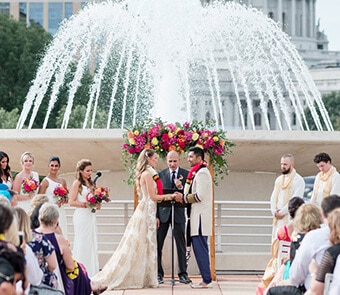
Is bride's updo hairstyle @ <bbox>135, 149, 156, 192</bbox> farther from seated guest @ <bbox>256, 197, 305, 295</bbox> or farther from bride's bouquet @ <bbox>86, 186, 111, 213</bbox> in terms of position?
seated guest @ <bbox>256, 197, 305, 295</bbox>

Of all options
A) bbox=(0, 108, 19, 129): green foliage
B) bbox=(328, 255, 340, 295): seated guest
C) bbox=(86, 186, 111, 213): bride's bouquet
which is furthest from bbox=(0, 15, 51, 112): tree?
bbox=(328, 255, 340, 295): seated guest

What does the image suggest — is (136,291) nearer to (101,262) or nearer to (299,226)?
(101,262)

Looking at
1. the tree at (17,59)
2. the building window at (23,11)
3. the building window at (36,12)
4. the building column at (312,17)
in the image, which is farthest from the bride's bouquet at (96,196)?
the building column at (312,17)

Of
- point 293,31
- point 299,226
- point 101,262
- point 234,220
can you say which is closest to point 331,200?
point 299,226

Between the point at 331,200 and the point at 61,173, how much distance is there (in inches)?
412

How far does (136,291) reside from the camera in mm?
12750

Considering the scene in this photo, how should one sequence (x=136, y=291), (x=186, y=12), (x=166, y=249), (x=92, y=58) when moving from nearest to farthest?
(x=136, y=291) → (x=166, y=249) → (x=186, y=12) → (x=92, y=58)

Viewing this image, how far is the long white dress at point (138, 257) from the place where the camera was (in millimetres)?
13031

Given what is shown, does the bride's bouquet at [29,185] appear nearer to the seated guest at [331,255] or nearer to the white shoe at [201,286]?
the white shoe at [201,286]

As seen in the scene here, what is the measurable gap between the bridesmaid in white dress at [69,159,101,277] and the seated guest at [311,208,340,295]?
5700 millimetres

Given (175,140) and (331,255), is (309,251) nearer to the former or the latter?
(331,255)

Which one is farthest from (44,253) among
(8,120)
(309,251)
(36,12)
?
(36,12)

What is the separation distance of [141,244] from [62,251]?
12.1 ft

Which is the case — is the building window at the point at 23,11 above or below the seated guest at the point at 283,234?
above
